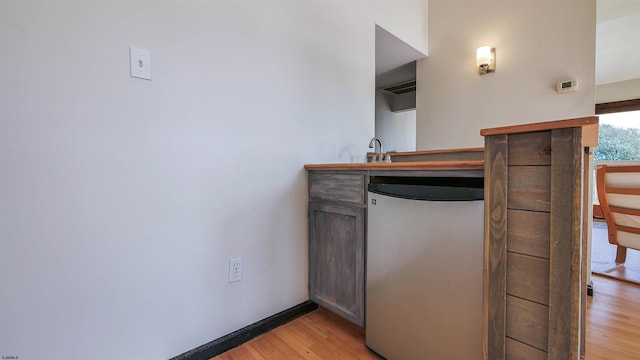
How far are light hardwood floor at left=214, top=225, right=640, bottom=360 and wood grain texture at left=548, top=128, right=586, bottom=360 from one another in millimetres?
775

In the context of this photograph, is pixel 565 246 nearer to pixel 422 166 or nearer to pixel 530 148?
pixel 530 148

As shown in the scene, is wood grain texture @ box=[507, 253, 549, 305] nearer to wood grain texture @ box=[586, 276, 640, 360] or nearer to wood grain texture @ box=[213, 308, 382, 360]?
wood grain texture @ box=[213, 308, 382, 360]

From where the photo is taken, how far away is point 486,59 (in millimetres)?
2402

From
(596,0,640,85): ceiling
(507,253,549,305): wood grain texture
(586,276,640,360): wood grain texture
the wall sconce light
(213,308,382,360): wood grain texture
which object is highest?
(596,0,640,85): ceiling

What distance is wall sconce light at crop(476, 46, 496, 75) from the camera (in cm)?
240

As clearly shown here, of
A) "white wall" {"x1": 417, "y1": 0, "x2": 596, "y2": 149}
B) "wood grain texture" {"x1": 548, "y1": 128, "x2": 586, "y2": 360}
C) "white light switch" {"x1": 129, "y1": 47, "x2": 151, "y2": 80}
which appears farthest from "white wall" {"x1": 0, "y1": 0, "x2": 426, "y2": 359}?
"white wall" {"x1": 417, "y1": 0, "x2": 596, "y2": 149}

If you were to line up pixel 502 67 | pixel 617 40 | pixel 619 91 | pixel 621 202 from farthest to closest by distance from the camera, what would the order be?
pixel 619 91 < pixel 617 40 < pixel 502 67 < pixel 621 202

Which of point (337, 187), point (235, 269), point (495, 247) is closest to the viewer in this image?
point (495, 247)

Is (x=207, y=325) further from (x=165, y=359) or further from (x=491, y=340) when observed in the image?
(x=491, y=340)

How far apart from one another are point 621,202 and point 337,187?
2.26 metres

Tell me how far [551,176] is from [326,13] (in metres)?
1.61

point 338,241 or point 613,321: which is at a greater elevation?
point 338,241

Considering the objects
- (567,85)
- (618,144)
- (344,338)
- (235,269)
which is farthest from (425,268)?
(618,144)

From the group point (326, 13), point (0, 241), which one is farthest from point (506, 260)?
point (326, 13)
